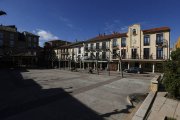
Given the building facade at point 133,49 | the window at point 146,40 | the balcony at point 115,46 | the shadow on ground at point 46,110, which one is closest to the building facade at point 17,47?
the building facade at point 133,49

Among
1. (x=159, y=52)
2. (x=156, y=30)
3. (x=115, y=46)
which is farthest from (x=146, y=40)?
(x=115, y=46)

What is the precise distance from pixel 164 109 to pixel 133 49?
2899cm

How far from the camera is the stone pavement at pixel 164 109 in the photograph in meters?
6.33

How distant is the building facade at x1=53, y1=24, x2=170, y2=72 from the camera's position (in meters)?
30.8

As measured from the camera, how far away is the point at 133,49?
34750 millimetres

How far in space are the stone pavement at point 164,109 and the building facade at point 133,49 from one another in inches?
673

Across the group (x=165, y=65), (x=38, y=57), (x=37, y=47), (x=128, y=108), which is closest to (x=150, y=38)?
(x=165, y=65)

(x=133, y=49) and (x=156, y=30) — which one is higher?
(x=156, y=30)

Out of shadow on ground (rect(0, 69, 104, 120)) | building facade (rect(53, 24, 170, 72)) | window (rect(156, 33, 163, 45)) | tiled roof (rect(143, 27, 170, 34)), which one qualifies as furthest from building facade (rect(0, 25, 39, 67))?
shadow on ground (rect(0, 69, 104, 120))

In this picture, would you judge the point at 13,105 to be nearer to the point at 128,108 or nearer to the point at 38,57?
→ the point at 128,108

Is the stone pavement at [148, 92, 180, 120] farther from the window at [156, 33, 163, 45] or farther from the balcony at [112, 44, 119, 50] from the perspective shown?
the balcony at [112, 44, 119, 50]

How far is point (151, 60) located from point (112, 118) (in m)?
28.3

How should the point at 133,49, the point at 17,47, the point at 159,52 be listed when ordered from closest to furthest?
the point at 159,52 < the point at 133,49 < the point at 17,47

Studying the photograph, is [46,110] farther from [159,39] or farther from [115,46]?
[115,46]
